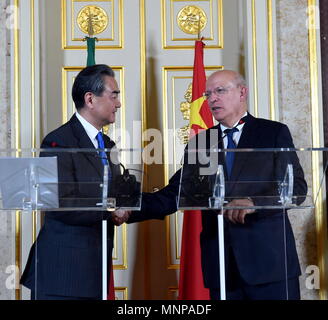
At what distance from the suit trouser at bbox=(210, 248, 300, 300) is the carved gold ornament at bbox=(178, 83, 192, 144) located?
215 centimetres

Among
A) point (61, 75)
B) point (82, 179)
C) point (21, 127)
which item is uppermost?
point (61, 75)

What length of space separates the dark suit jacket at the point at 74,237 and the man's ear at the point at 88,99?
1.10 m

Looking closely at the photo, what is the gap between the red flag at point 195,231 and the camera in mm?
5453

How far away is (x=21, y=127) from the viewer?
19.1 ft

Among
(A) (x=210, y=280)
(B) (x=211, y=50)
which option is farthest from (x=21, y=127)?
(A) (x=210, y=280)

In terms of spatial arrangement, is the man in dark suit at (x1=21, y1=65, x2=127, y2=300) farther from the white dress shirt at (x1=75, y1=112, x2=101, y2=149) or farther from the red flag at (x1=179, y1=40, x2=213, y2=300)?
the red flag at (x1=179, y1=40, x2=213, y2=300)

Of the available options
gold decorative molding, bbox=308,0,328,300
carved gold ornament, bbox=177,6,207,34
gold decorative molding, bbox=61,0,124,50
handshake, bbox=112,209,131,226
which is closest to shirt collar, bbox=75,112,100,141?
handshake, bbox=112,209,131,226

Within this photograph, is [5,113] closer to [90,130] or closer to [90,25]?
[90,25]

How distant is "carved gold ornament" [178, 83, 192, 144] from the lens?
6.11m

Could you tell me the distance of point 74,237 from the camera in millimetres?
3857
